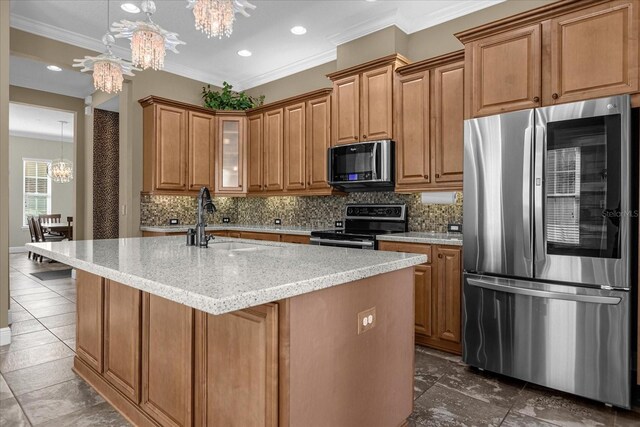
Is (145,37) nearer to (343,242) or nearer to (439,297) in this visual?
(343,242)

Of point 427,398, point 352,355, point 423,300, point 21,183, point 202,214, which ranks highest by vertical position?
point 21,183

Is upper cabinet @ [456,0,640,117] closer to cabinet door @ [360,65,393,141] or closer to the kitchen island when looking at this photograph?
cabinet door @ [360,65,393,141]

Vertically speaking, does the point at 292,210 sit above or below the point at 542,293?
above

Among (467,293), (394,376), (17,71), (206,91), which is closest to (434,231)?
(467,293)

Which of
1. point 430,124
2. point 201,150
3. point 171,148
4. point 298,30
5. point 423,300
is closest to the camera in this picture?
point 423,300

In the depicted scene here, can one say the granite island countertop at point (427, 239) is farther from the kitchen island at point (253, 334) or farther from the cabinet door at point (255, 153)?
the cabinet door at point (255, 153)

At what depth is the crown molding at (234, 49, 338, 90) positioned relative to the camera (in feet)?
16.2

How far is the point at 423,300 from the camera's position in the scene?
10.7ft

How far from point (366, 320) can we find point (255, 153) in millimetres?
4124

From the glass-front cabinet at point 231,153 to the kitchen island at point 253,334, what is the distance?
3261 millimetres

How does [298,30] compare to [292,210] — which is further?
[292,210]

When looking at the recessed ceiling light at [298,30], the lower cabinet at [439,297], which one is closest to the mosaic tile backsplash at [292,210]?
the lower cabinet at [439,297]

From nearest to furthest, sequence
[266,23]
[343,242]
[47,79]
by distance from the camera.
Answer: [343,242]
[266,23]
[47,79]

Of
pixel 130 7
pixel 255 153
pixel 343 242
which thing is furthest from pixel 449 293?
pixel 130 7
